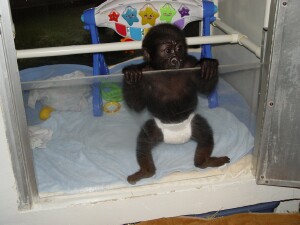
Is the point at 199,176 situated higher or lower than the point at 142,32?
lower

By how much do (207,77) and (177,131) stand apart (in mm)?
326

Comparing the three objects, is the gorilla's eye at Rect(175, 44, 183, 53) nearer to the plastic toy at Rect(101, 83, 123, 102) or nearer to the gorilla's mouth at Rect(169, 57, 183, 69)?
the gorilla's mouth at Rect(169, 57, 183, 69)

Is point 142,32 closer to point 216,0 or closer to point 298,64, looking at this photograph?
point 216,0

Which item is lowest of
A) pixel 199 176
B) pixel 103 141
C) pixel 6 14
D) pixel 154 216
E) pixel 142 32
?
pixel 154 216

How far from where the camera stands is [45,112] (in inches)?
59.7

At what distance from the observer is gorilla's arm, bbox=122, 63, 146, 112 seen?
1350mm

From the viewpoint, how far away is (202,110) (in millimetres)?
1587

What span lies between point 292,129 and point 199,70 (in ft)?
1.36

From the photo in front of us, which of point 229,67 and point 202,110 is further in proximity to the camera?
point 202,110

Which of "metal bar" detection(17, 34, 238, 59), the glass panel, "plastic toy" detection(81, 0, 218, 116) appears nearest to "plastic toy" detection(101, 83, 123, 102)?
the glass panel

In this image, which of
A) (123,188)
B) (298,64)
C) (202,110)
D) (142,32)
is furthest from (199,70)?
(142,32)

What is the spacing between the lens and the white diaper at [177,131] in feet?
5.18

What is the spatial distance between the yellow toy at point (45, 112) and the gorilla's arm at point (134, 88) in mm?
330

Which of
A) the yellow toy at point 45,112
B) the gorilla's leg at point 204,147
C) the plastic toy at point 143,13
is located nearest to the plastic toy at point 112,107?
the yellow toy at point 45,112
